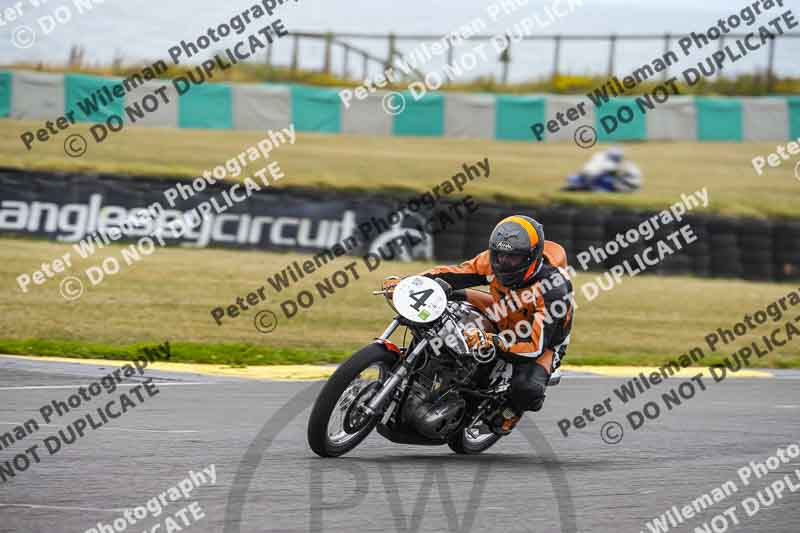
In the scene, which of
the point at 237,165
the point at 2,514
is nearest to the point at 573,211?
the point at 237,165

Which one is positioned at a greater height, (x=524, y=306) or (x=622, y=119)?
(x=622, y=119)

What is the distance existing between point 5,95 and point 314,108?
7686 mm

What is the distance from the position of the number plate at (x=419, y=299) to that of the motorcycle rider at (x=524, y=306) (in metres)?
0.52

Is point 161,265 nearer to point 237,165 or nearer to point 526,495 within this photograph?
point 237,165

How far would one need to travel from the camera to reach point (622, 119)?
32562 mm

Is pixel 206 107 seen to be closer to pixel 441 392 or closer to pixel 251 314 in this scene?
pixel 251 314

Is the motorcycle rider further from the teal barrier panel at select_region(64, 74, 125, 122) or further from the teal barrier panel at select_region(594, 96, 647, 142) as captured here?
the teal barrier panel at select_region(594, 96, 647, 142)

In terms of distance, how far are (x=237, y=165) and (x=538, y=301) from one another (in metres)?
20.0

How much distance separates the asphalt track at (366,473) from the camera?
5.78m

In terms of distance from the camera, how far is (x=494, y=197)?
74.7ft

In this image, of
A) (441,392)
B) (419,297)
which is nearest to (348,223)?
(441,392)

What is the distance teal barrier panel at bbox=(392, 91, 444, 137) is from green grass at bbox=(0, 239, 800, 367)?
11073 millimetres

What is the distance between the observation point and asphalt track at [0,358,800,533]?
227 inches

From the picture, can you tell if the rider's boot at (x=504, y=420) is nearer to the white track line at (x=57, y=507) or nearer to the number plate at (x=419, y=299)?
the number plate at (x=419, y=299)
